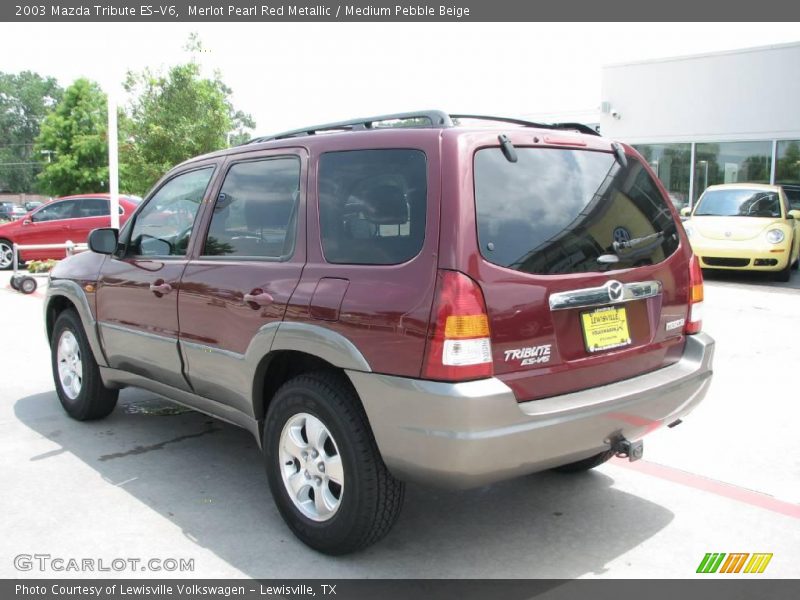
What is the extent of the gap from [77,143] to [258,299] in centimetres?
4434

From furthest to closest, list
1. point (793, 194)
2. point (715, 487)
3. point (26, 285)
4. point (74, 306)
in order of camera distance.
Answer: point (793, 194), point (26, 285), point (74, 306), point (715, 487)

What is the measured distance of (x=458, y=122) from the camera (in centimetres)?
334

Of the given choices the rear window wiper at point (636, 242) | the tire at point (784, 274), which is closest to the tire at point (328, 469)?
the rear window wiper at point (636, 242)

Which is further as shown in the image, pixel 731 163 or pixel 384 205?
pixel 731 163

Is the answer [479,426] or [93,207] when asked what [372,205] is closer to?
[479,426]

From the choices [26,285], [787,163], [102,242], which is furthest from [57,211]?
[787,163]

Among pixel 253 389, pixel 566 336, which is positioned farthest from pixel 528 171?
pixel 253 389

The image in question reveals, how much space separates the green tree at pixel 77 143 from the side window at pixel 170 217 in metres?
40.6

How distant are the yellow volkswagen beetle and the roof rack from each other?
32.8ft

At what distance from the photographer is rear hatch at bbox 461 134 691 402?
2965 millimetres

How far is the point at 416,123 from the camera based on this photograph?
344 centimetres

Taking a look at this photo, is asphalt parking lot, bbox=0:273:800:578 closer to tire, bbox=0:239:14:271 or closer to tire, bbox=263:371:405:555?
tire, bbox=263:371:405:555

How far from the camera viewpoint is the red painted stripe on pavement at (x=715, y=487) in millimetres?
3902

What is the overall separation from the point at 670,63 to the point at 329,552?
61.3 ft
